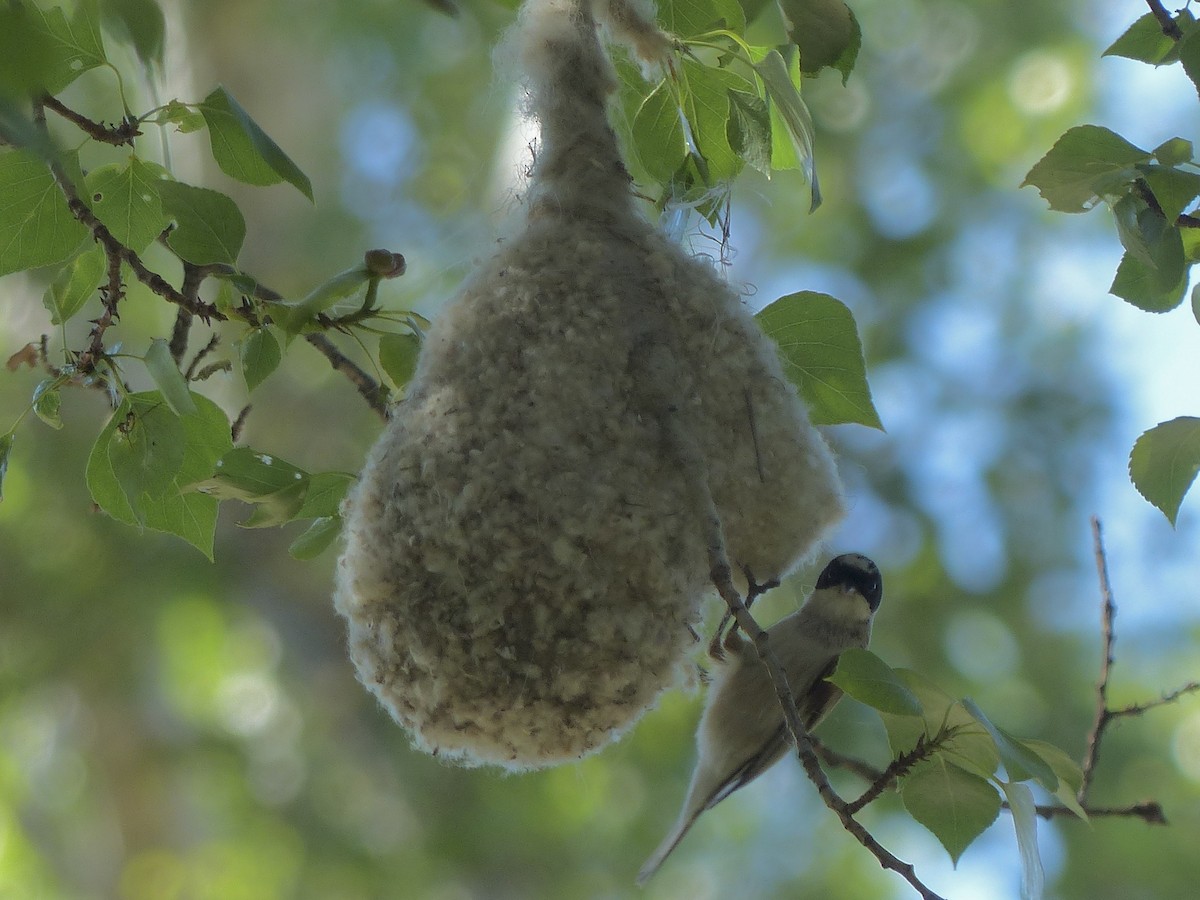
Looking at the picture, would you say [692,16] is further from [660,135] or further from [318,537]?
[318,537]

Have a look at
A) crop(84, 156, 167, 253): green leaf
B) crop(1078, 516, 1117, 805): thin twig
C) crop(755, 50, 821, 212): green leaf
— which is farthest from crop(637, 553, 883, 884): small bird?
crop(84, 156, 167, 253): green leaf

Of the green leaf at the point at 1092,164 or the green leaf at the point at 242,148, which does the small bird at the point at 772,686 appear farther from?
the green leaf at the point at 242,148

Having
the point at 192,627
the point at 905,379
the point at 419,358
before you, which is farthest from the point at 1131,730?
the point at 419,358

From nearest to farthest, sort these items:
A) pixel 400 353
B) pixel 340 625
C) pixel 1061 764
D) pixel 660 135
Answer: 1. pixel 1061 764
2. pixel 400 353
3. pixel 660 135
4. pixel 340 625

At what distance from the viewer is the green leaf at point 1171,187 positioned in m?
0.93

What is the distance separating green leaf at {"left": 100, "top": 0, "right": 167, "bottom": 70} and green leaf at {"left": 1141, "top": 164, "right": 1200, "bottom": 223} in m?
0.82

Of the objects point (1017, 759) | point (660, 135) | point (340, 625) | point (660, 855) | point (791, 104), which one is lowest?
point (340, 625)

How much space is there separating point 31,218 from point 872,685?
83 cm

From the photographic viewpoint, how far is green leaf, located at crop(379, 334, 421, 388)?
111 cm

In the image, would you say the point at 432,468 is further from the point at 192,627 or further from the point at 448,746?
the point at 192,627

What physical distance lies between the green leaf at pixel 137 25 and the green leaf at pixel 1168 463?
0.91 meters

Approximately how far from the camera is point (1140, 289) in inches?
41.1

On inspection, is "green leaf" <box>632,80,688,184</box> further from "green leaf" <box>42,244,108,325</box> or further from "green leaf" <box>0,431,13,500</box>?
"green leaf" <box>0,431,13,500</box>

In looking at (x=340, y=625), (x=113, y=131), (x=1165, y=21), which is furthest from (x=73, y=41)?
(x=340, y=625)
